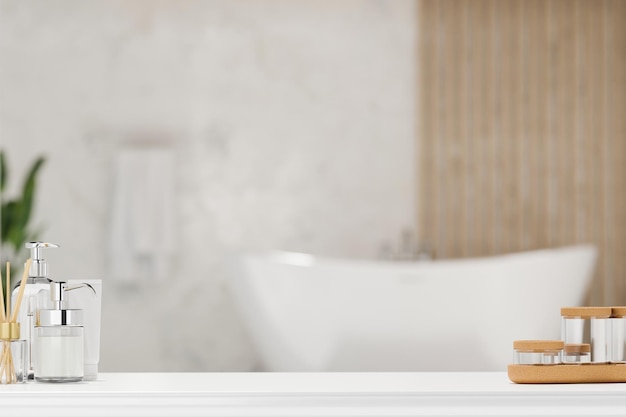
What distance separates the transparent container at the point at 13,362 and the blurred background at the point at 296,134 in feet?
7.55

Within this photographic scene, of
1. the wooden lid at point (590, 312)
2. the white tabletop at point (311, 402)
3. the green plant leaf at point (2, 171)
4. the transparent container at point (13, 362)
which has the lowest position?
the white tabletop at point (311, 402)

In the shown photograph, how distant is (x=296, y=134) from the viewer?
129 inches

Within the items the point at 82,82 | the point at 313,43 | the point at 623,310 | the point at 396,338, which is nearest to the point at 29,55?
the point at 82,82

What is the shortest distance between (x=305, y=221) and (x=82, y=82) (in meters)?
1.03

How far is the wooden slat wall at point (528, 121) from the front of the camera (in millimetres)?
3217

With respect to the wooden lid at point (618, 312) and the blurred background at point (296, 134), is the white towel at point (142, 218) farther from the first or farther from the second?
the wooden lid at point (618, 312)

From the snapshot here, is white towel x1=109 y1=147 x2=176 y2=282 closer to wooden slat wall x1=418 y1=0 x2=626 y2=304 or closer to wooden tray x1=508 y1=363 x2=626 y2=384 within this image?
wooden slat wall x1=418 y1=0 x2=626 y2=304

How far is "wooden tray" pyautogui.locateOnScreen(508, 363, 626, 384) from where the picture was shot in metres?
0.85

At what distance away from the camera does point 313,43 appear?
10.8 ft

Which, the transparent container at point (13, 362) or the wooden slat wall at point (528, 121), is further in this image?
the wooden slat wall at point (528, 121)

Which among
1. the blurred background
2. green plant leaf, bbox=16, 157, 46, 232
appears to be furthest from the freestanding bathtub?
green plant leaf, bbox=16, 157, 46, 232

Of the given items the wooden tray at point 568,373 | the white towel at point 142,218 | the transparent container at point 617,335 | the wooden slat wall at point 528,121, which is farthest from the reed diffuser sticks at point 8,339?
the wooden slat wall at point 528,121

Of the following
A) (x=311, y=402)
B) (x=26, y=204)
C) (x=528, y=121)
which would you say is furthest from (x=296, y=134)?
(x=311, y=402)

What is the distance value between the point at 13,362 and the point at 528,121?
2683 mm
